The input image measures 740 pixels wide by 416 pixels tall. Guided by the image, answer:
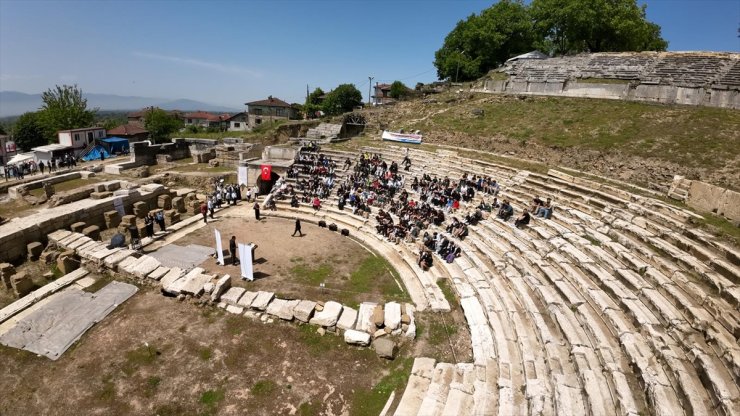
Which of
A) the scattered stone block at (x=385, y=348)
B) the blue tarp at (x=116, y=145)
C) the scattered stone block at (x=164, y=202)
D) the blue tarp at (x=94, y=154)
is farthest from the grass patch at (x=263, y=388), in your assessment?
the blue tarp at (x=116, y=145)

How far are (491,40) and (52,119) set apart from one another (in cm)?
6440

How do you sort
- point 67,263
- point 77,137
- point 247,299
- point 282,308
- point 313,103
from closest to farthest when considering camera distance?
point 282,308 < point 247,299 < point 67,263 < point 77,137 < point 313,103

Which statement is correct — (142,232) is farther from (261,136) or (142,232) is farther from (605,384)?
(261,136)

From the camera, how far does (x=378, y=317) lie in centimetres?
1094

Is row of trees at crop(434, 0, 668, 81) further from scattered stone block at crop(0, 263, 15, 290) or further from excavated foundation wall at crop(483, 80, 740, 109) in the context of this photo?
scattered stone block at crop(0, 263, 15, 290)

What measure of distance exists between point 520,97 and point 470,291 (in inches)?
1135

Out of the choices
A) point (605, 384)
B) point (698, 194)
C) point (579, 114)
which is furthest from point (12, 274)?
point (579, 114)

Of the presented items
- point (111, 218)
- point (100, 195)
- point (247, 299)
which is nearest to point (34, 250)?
point (111, 218)

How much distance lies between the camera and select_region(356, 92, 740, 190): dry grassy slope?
677 inches

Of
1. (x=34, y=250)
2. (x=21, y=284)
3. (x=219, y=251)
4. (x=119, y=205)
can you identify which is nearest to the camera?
(x=21, y=284)

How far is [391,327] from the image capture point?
10633 mm

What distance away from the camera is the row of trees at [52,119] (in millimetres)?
51606

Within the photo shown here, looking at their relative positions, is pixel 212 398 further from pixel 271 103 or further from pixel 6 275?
pixel 271 103

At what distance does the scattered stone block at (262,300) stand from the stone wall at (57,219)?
36.2ft
